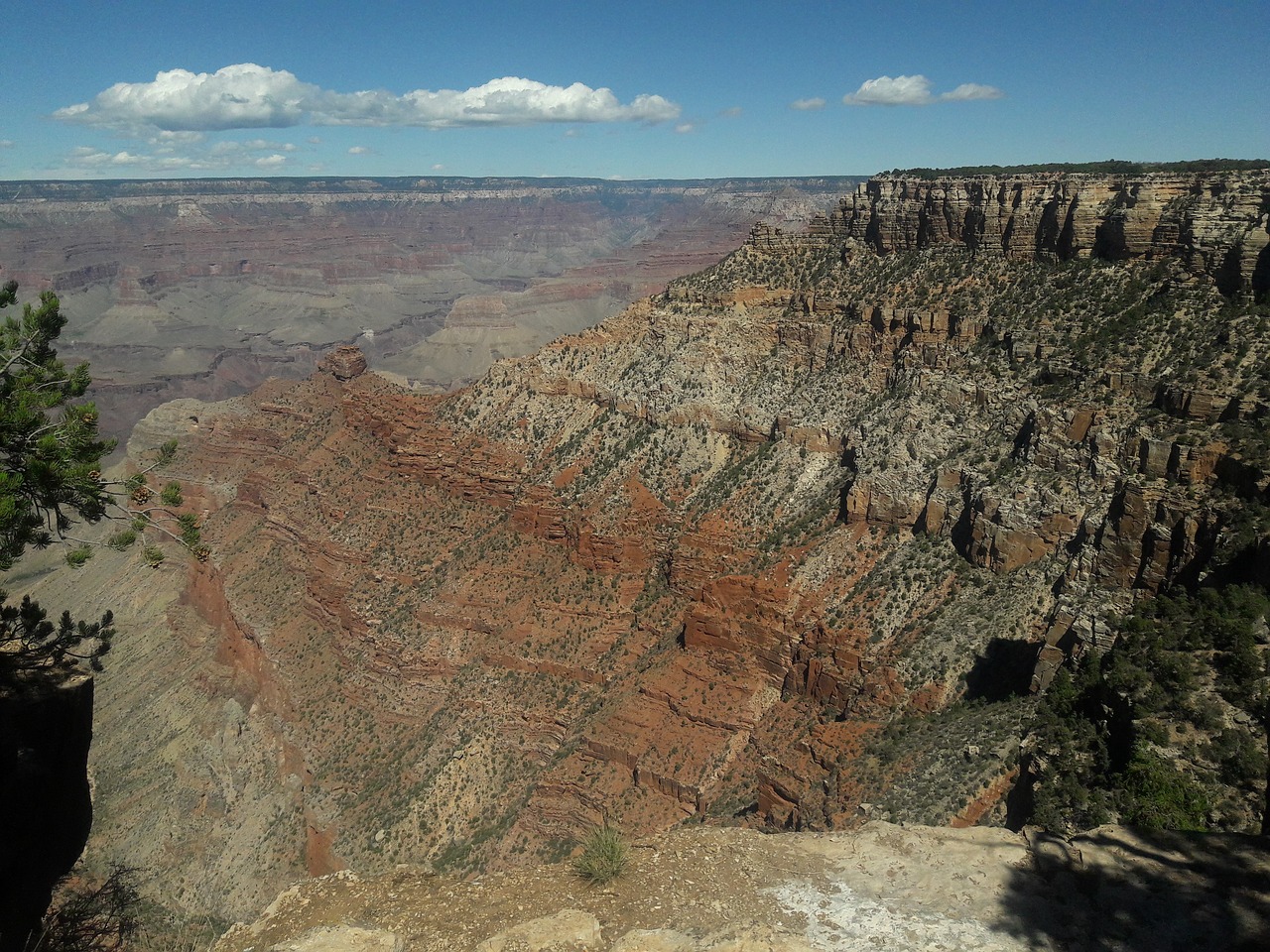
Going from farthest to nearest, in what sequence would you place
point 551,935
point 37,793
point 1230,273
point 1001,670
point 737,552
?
point 737,552
point 1230,273
point 1001,670
point 37,793
point 551,935

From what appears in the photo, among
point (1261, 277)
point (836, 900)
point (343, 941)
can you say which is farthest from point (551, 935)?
point (1261, 277)

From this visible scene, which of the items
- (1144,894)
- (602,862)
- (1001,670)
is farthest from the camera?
(1001,670)

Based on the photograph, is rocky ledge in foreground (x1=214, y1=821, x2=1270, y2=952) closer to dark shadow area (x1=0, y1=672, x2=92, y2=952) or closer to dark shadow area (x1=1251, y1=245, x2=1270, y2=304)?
dark shadow area (x1=0, y1=672, x2=92, y2=952)

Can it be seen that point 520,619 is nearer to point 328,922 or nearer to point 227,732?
point 227,732

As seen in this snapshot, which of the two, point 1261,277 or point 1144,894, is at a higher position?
point 1261,277

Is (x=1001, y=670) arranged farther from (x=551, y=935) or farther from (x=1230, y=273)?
(x=551, y=935)

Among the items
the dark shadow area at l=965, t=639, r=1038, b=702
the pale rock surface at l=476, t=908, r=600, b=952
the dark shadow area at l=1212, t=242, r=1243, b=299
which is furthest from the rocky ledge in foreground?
the dark shadow area at l=1212, t=242, r=1243, b=299
